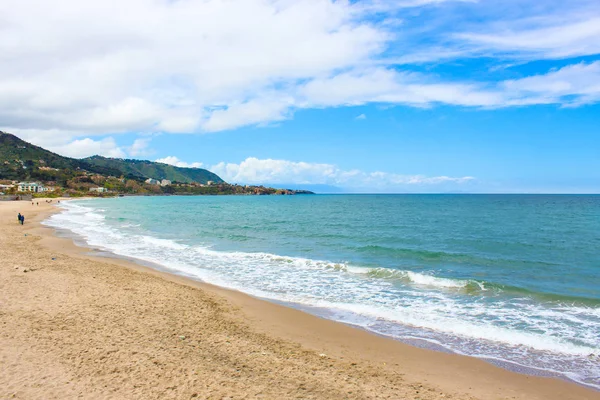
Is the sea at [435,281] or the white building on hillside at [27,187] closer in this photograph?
the sea at [435,281]

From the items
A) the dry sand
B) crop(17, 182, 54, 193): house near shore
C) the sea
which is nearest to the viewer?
the dry sand

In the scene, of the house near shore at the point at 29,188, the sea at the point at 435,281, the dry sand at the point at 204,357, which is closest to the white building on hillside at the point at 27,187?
the house near shore at the point at 29,188

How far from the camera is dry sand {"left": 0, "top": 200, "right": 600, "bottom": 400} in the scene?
6.12 m

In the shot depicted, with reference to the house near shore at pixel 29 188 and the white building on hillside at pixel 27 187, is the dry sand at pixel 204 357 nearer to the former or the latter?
the house near shore at pixel 29 188

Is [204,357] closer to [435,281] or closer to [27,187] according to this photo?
[435,281]

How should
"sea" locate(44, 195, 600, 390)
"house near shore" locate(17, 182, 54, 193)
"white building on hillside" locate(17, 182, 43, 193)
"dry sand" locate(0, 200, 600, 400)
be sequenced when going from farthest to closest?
"house near shore" locate(17, 182, 54, 193) < "white building on hillside" locate(17, 182, 43, 193) < "sea" locate(44, 195, 600, 390) < "dry sand" locate(0, 200, 600, 400)

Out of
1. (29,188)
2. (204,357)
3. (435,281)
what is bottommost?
(29,188)

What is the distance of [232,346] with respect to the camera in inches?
321

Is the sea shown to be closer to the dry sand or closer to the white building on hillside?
the dry sand

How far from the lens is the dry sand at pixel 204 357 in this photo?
20.1 feet

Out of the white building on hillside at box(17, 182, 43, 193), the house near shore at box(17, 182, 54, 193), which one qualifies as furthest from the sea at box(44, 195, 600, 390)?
the house near shore at box(17, 182, 54, 193)

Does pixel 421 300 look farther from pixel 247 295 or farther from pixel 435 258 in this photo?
pixel 435 258

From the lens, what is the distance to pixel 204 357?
24.2 ft

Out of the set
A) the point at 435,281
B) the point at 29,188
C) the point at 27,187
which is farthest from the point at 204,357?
the point at 29,188
